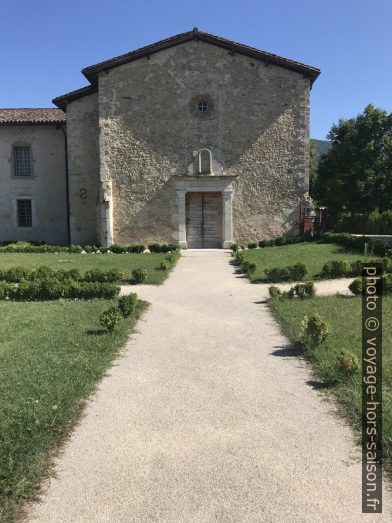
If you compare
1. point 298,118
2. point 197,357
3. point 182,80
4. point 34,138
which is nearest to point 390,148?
point 298,118

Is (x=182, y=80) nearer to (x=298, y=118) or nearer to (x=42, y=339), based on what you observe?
(x=298, y=118)

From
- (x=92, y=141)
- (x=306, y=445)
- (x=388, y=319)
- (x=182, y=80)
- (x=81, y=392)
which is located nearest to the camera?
(x=306, y=445)

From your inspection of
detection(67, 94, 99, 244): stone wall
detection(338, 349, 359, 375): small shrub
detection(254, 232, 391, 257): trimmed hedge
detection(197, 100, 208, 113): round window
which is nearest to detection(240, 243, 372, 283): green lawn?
detection(254, 232, 391, 257): trimmed hedge

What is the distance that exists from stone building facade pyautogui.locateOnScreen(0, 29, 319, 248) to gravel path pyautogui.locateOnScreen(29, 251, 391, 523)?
16.0m

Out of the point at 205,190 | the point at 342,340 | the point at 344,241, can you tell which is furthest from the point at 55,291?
A: the point at 205,190

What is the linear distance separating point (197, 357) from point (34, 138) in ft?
75.1

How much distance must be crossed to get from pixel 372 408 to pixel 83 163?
21327mm

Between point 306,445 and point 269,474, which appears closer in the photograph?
point 269,474

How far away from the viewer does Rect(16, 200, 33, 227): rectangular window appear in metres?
26.0

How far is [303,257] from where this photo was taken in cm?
1583

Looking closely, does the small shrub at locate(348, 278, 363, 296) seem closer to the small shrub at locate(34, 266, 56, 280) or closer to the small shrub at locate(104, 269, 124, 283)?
the small shrub at locate(104, 269, 124, 283)

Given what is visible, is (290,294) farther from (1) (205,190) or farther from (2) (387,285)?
(1) (205,190)

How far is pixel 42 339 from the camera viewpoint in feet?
22.2

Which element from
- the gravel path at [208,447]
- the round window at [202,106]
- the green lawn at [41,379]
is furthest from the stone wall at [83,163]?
the gravel path at [208,447]
